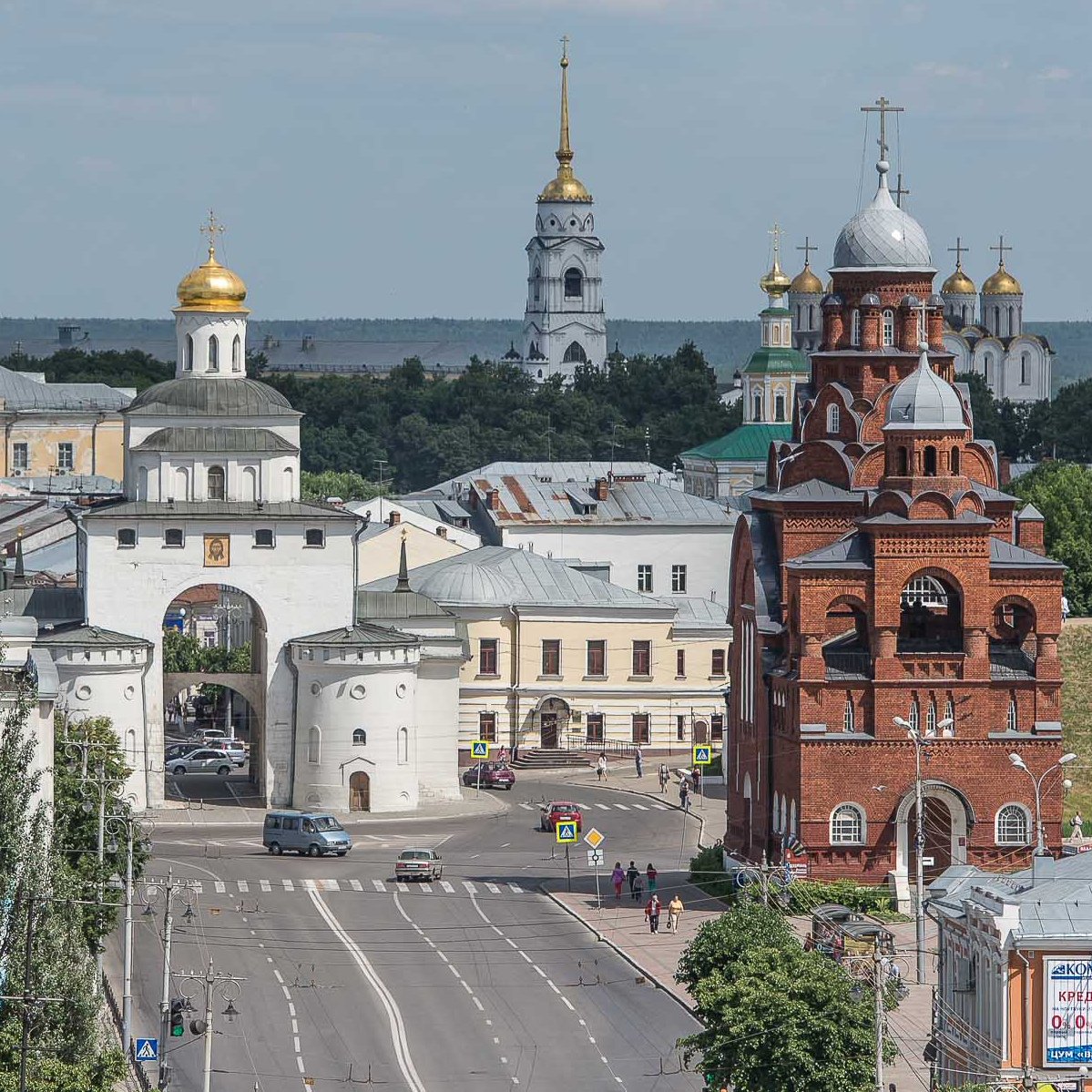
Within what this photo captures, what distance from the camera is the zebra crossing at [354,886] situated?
6888cm

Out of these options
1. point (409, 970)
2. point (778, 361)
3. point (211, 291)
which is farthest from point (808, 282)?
point (409, 970)

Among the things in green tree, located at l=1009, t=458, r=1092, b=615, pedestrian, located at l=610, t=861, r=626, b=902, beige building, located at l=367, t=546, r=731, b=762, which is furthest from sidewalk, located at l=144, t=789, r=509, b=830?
green tree, located at l=1009, t=458, r=1092, b=615

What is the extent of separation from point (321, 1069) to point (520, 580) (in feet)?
147

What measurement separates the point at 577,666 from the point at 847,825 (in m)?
28.6

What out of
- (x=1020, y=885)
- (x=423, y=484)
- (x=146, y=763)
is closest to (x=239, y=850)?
(x=146, y=763)

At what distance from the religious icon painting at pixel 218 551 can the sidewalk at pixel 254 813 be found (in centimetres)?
573

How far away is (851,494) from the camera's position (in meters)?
69.8

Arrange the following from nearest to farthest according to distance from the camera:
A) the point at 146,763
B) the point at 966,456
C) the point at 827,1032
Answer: the point at 827,1032 < the point at 966,456 < the point at 146,763

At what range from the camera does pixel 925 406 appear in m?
67.4

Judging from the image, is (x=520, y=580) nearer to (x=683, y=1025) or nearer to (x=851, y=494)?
(x=851, y=494)

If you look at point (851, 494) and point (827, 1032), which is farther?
point (851, 494)

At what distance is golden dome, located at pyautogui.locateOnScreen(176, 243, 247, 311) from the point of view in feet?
287

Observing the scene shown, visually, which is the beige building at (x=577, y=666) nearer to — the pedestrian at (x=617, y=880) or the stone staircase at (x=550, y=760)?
the stone staircase at (x=550, y=760)

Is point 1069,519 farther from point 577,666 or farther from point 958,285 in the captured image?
point 958,285
